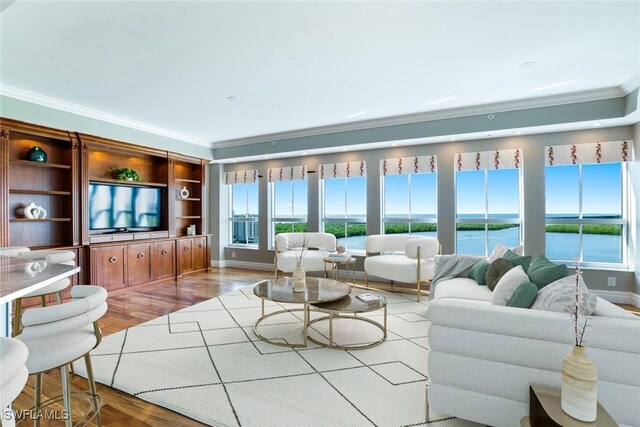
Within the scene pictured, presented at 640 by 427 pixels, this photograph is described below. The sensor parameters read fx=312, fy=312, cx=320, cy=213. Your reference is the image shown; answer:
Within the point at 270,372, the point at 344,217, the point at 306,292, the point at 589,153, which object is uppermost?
the point at 589,153

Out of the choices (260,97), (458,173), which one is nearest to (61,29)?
(260,97)

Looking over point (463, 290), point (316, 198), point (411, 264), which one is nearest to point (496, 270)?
point (463, 290)

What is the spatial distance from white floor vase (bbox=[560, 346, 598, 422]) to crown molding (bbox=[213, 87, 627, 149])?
3.81m

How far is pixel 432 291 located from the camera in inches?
146

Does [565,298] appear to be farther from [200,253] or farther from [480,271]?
[200,253]

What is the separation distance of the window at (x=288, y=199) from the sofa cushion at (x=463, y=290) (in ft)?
11.5

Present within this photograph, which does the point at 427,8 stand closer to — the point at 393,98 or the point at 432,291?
the point at 393,98

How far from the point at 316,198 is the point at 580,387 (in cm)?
507

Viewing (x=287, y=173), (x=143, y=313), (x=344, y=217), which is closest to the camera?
(x=143, y=313)

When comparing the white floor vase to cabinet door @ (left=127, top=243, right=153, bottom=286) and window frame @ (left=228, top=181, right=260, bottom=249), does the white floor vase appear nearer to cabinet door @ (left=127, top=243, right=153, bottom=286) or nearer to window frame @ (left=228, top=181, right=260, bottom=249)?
cabinet door @ (left=127, top=243, right=153, bottom=286)

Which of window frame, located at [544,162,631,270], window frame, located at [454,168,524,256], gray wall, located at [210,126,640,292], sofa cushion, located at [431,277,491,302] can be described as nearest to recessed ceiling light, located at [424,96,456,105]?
gray wall, located at [210,126,640,292]

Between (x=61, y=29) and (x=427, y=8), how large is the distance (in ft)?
9.45

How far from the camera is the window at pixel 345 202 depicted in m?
5.81

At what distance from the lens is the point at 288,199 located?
660 cm
